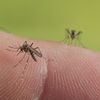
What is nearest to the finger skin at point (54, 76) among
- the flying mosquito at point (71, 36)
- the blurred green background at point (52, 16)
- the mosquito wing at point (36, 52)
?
the mosquito wing at point (36, 52)

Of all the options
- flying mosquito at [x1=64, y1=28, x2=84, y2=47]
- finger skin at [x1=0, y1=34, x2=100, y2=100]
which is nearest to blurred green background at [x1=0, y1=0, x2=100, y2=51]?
flying mosquito at [x1=64, y1=28, x2=84, y2=47]

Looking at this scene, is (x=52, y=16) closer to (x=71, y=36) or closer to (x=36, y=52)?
(x=71, y=36)

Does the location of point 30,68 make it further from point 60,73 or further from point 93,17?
point 93,17

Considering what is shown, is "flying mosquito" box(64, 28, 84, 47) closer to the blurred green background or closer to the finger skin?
the blurred green background

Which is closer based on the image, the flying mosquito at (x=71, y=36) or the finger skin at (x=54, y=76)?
the finger skin at (x=54, y=76)

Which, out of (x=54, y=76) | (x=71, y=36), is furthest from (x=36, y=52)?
(x=71, y=36)

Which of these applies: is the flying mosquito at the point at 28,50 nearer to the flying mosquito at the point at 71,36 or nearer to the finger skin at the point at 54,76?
the finger skin at the point at 54,76
